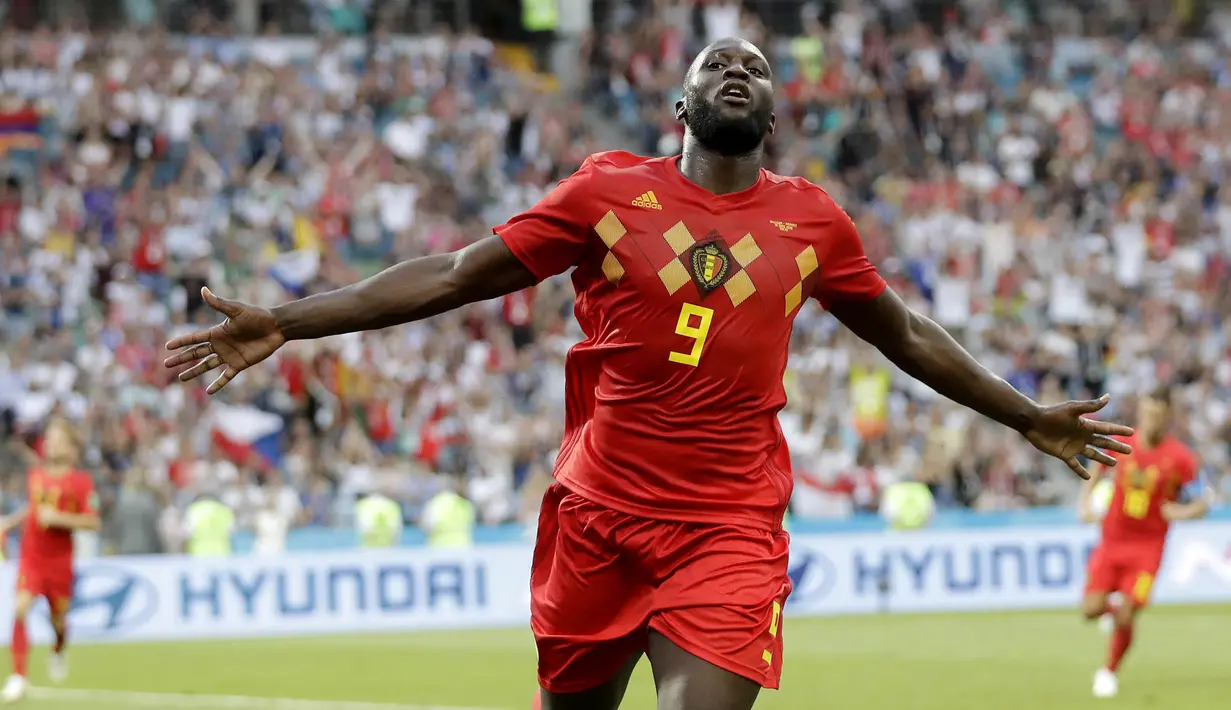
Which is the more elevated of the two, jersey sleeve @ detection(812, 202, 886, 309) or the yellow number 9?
jersey sleeve @ detection(812, 202, 886, 309)

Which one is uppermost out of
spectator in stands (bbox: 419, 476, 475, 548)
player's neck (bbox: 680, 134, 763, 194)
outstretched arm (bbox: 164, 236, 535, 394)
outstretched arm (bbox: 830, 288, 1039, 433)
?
player's neck (bbox: 680, 134, 763, 194)

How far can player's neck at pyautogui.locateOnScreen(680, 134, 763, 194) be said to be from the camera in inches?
236

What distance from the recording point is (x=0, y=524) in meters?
14.9

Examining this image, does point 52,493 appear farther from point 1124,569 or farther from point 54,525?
point 1124,569

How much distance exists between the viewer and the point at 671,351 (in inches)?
230

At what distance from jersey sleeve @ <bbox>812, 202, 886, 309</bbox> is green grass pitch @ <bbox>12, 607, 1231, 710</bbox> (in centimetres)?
701

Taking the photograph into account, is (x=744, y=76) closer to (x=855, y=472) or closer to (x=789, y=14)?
(x=855, y=472)

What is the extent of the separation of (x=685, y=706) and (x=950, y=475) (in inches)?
686

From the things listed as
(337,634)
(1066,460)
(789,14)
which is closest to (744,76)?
(1066,460)

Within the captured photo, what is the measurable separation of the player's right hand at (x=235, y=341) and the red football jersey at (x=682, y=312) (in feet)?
2.54

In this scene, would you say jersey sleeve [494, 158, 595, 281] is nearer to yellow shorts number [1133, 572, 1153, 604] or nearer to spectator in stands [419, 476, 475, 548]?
yellow shorts number [1133, 572, 1153, 604]

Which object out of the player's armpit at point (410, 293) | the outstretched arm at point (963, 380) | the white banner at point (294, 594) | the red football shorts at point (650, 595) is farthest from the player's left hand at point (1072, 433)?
the white banner at point (294, 594)

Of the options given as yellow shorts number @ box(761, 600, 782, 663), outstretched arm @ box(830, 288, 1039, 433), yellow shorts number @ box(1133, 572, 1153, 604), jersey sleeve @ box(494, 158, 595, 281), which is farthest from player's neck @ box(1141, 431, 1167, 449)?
jersey sleeve @ box(494, 158, 595, 281)

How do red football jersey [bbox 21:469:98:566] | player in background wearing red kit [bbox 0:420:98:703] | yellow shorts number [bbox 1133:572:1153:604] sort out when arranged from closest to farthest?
A: 1. yellow shorts number [bbox 1133:572:1153:604]
2. player in background wearing red kit [bbox 0:420:98:703]
3. red football jersey [bbox 21:469:98:566]
